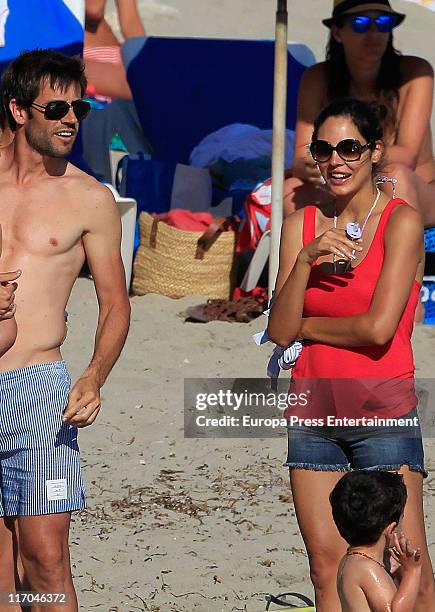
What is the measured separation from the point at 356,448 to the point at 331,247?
0.55m

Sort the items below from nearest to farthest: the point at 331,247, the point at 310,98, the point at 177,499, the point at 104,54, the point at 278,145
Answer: the point at 331,247
the point at 177,499
the point at 310,98
the point at 278,145
the point at 104,54

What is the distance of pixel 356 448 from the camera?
10.7 feet

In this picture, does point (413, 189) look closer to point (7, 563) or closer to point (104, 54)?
point (7, 563)

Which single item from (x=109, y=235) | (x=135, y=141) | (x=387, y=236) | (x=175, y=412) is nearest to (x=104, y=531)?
(x=175, y=412)

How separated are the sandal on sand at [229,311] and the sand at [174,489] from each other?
0.24 feet

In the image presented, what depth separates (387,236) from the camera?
3.23 m

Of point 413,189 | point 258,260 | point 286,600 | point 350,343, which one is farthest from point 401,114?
point 350,343

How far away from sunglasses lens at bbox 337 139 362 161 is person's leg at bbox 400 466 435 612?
33.2 inches

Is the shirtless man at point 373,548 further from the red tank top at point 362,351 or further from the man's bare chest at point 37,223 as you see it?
the man's bare chest at point 37,223

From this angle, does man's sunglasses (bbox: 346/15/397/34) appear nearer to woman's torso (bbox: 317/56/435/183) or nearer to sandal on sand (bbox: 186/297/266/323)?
woman's torso (bbox: 317/56/435/183)

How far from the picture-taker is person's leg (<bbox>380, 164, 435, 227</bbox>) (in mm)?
5273

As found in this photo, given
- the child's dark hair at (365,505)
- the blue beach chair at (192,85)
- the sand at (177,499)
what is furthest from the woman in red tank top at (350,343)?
the blue beach chair at (192,85)

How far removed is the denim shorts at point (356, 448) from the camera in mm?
3221

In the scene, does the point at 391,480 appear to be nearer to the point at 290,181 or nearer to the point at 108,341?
the point at 108,341
